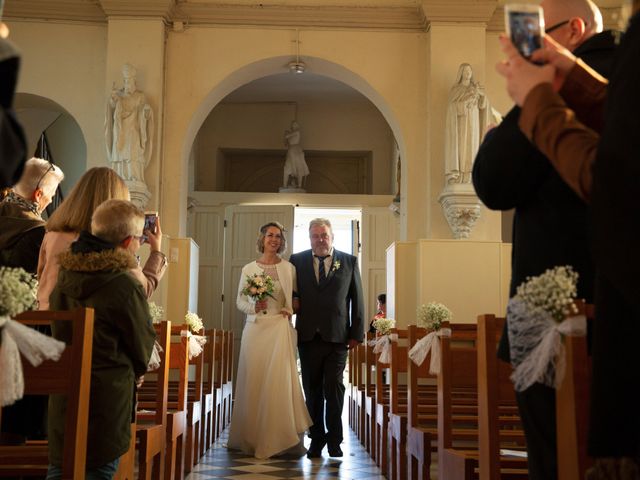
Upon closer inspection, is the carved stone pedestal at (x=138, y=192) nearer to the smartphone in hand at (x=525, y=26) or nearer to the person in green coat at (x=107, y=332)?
the person in green coat at (x=107, y=332)

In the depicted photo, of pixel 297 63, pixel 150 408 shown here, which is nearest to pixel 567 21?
pixel 150 408

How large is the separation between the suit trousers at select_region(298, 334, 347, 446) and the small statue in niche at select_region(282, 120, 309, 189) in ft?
25.5

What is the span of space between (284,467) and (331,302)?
4.99 ft

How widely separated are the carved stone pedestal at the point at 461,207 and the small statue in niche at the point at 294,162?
5.98 metres

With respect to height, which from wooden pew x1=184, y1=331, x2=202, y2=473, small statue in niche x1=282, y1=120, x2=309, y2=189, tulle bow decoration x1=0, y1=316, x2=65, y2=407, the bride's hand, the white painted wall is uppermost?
the white painted wall

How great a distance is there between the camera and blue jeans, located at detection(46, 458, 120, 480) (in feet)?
9.82

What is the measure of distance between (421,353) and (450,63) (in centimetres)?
594

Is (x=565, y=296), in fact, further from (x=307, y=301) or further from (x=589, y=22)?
(x=307, y=301)

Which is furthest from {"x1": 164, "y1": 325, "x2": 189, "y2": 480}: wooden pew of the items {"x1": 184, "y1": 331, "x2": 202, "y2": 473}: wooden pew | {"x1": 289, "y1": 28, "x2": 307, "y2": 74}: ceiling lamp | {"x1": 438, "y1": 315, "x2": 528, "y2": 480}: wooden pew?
{"x1": 289, "y1": 28, "x2": 307, "y2": 74}: ceiling lamp

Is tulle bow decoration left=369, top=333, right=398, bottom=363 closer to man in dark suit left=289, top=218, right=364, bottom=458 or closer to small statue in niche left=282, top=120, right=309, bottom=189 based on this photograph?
man in dark suit left=289, top=218, right=364, bottom=458

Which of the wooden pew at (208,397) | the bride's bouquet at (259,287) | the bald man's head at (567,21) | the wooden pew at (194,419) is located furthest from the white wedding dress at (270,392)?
the bald man's head at (567,21)

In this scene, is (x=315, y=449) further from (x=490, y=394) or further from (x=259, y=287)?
(x=490, y=394)

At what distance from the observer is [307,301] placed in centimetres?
763

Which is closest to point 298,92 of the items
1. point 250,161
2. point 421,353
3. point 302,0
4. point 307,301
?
point 250,161
